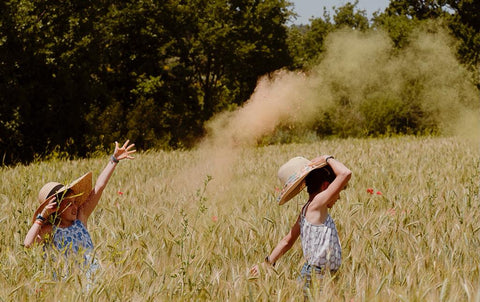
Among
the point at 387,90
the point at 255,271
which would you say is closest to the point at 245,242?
the point at 255,271

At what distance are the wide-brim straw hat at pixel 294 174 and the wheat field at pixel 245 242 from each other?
499 mm

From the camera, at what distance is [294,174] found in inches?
Result: 127

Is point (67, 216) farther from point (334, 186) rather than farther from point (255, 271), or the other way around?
point (334, 186)

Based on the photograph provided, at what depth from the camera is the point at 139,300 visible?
2.43 metres

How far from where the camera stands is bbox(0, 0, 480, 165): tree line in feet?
44.0

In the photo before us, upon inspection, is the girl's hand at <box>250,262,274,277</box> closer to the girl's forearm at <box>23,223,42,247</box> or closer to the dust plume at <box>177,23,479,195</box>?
the girl's forearm at <box>23,223,42,247</box>

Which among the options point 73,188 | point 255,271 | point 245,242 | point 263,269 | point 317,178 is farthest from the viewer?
point 245,242

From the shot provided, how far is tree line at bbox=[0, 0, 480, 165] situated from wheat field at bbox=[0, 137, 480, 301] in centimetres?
506

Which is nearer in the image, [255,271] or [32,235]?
[255,271]

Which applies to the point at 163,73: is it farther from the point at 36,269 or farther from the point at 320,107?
the point at 36,269

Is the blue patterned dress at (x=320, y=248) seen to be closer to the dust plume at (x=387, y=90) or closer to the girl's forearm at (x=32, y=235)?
the girl's forearm at (x=32, y=235)

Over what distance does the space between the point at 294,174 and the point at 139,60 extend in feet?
63.7

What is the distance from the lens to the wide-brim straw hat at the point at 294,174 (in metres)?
3.08

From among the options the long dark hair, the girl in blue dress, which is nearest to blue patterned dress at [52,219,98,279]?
the girl in blue dress
